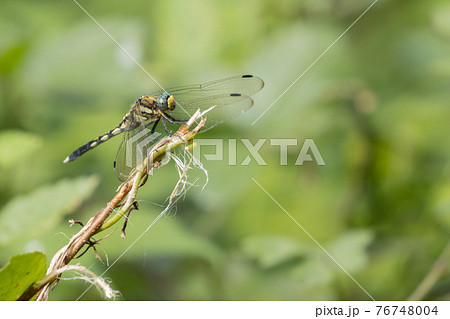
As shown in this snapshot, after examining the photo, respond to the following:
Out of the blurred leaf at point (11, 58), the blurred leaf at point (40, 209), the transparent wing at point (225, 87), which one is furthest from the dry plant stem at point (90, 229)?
the blurred leaf at point (11, 58)

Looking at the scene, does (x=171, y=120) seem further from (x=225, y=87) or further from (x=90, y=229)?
(x=90, y=229)

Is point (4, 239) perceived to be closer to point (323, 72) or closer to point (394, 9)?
point (323, 72)

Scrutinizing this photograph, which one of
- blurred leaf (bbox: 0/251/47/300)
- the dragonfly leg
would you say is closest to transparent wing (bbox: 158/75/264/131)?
the dragonfly leg

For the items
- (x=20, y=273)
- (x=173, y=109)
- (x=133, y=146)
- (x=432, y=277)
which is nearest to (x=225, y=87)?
(x=173, y=109)

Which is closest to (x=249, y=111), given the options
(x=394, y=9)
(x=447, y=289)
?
(x=447, y=289)

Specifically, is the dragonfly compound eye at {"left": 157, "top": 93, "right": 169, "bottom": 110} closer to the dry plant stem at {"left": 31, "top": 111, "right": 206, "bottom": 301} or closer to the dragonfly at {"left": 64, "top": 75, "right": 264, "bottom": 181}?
the dragonfly at {"left": 64, "top": 75, "right": 264, "bottom": 181}

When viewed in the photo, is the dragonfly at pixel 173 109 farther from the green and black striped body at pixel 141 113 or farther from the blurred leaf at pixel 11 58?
the blurred leaf at pixel 11 58
